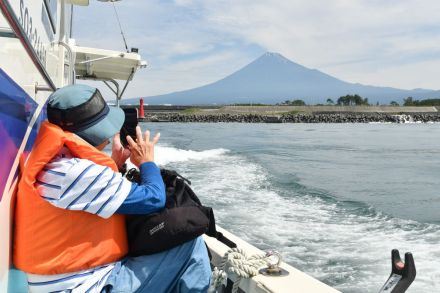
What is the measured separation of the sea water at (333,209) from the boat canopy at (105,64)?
2548 mm

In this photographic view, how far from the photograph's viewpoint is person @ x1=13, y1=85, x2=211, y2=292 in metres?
1.62

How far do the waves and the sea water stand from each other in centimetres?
1

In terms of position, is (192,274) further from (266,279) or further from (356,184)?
(356,184)

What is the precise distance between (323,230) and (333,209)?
5.54 feet

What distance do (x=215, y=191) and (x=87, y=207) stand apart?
24.6 feet

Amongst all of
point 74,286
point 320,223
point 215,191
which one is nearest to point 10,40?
point 74,286

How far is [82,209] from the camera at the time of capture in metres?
1.63

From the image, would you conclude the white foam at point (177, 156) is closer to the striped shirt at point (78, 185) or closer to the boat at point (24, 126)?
the boat at point (24, 126)

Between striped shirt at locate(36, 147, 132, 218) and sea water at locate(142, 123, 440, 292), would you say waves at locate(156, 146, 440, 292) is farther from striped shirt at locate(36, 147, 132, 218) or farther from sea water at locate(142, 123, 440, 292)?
striped shirt at locate(36, 147, 132, 218)

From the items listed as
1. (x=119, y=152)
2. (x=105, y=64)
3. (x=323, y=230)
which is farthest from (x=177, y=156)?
(x=119, y=152)

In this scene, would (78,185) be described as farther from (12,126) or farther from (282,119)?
(282,119)

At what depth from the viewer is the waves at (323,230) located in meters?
4.66

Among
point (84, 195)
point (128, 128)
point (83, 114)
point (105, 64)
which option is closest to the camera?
point (84, 195)

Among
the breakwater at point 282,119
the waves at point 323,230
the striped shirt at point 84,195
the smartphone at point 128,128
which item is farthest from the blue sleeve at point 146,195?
the breakwater at point 282,119
